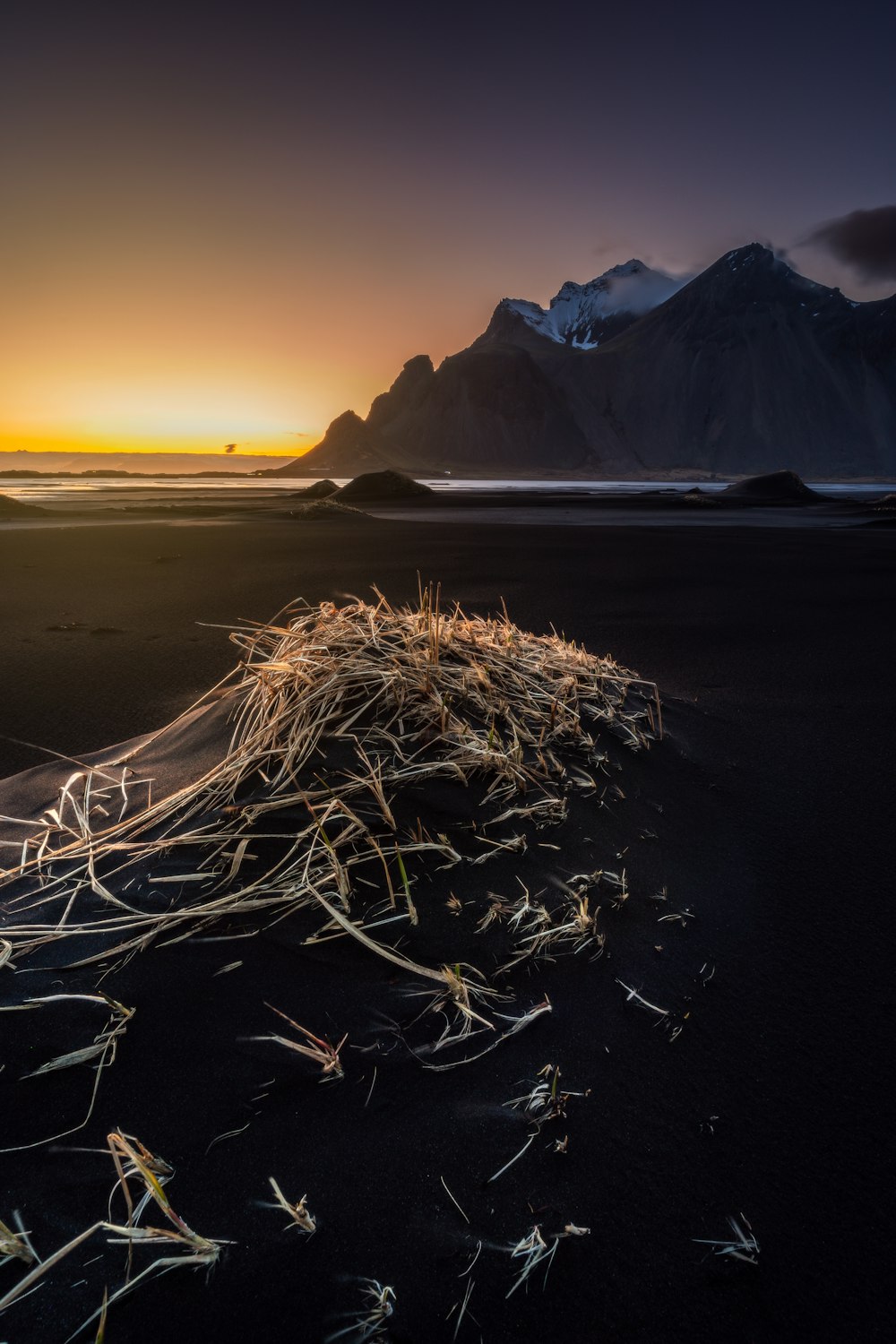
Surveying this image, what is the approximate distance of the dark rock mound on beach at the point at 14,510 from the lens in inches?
519

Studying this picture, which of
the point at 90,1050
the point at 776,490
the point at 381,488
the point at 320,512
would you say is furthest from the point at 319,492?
the point at 90,1050

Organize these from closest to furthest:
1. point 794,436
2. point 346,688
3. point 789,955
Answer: point 789,955
point 346,688
point 794,436

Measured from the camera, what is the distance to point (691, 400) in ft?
399

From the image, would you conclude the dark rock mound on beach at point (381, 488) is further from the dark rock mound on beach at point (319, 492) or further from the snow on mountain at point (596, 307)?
the snow on mountain at point (596, 307)

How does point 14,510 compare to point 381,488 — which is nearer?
point 14,510

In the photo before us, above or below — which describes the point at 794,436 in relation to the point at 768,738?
above

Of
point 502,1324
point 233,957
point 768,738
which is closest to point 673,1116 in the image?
point 502,1324

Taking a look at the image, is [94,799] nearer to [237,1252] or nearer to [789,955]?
[237,1252]

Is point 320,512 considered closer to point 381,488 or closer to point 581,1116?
point 381,488

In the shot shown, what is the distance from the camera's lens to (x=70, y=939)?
1199mm

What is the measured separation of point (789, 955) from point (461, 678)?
993 millimetres

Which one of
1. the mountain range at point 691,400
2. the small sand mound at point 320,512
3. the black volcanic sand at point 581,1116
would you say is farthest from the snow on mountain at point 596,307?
the black volcanic sand at point 581,1116

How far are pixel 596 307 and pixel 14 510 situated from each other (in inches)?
8446

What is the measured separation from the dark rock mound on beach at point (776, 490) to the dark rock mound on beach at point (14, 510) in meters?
20.4
